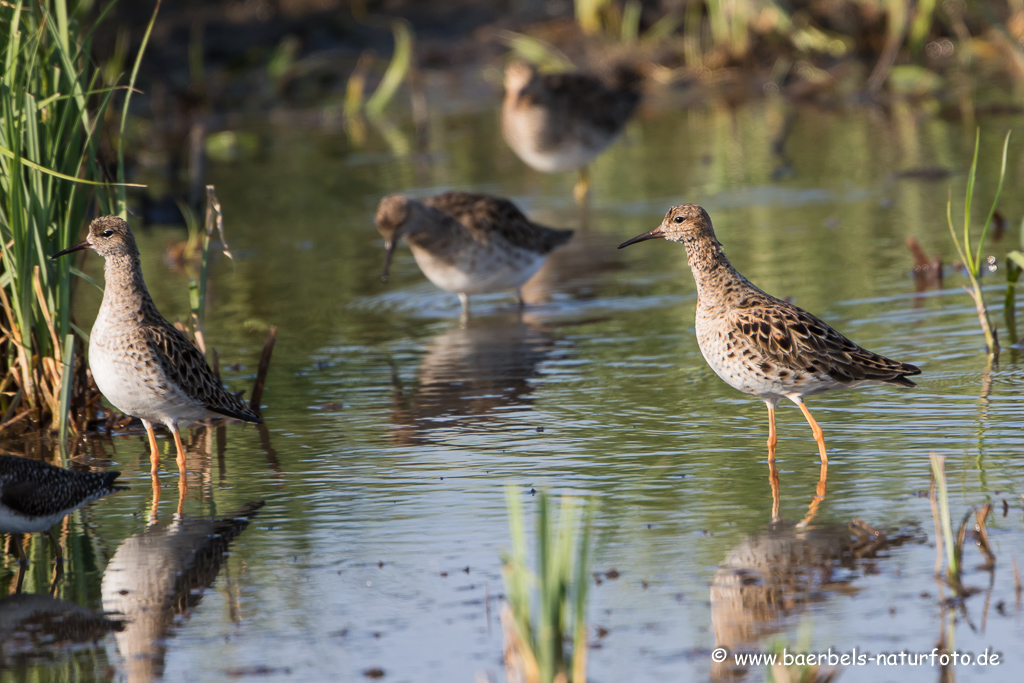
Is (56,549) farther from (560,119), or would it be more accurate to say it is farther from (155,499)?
(560,119)

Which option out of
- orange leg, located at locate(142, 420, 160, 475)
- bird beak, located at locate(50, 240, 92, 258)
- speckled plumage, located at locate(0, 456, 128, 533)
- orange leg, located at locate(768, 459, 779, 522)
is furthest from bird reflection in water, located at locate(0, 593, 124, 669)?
orange leg, located at locate(768, 459, 779, 522)

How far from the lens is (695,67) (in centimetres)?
2612

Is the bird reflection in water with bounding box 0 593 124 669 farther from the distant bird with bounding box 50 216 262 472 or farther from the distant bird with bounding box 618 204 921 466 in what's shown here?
the distant bird with bounding box 618 204 921 466

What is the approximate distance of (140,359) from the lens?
763cm

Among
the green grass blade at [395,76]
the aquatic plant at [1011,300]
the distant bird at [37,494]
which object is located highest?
the green grass blade at [395,76]

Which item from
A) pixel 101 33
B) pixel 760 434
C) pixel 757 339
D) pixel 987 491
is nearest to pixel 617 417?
pixel 760 434

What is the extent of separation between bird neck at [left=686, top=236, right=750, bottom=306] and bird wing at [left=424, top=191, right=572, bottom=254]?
432 centimetres

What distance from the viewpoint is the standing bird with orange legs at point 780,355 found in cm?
741

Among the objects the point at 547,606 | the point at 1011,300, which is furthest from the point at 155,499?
the point at 1011,300

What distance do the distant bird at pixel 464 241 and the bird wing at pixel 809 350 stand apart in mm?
4814

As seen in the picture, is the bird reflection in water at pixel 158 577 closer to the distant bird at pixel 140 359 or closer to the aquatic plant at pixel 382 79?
the distant bird at pixel 140 359

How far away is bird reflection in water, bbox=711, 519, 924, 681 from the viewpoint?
5465mm

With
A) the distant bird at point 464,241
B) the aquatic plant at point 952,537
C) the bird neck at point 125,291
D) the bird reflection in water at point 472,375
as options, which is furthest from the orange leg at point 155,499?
the distant bird at point 464,241

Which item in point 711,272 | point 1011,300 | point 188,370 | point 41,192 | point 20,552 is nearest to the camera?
point 20,552
